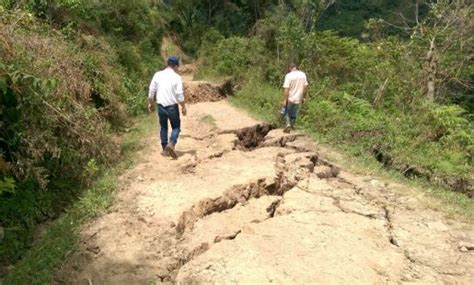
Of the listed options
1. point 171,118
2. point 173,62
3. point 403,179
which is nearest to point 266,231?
point 403,179

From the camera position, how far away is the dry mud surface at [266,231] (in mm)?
3869

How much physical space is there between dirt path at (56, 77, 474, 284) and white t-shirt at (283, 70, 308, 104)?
2299mm

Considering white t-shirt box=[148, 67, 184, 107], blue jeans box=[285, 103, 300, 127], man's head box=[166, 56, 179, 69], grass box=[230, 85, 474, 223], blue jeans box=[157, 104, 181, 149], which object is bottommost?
grass box=[230, 85, 474, 223]

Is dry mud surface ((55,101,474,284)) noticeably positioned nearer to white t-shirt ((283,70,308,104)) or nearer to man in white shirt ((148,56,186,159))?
man in white shirt ((148,56,186,159))

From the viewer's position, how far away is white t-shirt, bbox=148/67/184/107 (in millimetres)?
6938

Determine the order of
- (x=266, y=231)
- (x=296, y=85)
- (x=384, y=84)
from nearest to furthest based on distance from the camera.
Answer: (x=266, y=231)
(x=296, y=85)
(x=384, y=84)

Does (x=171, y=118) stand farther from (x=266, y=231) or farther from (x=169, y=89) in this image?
(x=266, y=231)

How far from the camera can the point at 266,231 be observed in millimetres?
4484

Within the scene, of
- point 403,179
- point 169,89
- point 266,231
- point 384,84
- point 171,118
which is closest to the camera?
point 266,231

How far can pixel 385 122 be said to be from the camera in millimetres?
8852

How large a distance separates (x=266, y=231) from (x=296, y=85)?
16.2 ft

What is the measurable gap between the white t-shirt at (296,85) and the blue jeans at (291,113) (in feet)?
0.44

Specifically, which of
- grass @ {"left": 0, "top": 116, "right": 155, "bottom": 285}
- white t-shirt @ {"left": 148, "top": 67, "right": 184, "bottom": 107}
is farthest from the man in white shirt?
grass @ {"left": 0, "top": 116, "right": 155, "bottom": 285}

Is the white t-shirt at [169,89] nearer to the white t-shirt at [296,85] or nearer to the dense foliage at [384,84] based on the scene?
the white t-shirt at [296,85]
